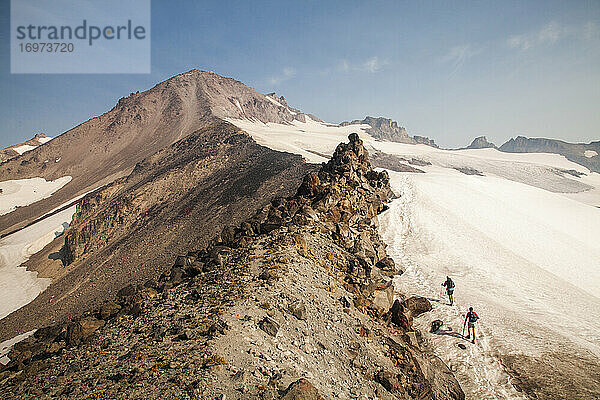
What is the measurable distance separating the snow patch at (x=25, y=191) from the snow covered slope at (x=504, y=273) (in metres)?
72.8

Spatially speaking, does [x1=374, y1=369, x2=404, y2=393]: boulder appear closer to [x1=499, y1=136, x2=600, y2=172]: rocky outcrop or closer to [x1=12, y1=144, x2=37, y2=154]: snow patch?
[x1=12, y1=144, x2=37, y2=154]: snow patch

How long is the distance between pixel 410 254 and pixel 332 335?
51.1 ft

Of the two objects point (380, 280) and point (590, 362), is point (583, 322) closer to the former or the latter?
point (590, 362)

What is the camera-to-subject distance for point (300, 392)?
5.50 meters

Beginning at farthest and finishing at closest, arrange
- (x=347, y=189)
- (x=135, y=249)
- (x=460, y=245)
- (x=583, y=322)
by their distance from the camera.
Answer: (x=135, y=249) < (x=460, y=245) < (x=347, y=189) < (x=583, y=322)

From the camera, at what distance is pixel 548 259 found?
23.9 meters

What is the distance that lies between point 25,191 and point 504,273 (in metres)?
87.9

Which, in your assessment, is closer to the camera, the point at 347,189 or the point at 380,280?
the point at 380,280

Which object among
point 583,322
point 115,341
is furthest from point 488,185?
point 115,341

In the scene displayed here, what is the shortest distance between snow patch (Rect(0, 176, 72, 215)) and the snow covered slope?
239 feet

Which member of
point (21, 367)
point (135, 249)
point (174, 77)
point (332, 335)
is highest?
point (174, 77)

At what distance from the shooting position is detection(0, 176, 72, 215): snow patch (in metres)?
63.0

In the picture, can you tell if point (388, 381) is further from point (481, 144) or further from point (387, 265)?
point (481, 144)

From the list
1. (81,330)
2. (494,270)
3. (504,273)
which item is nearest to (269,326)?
(81,330)
